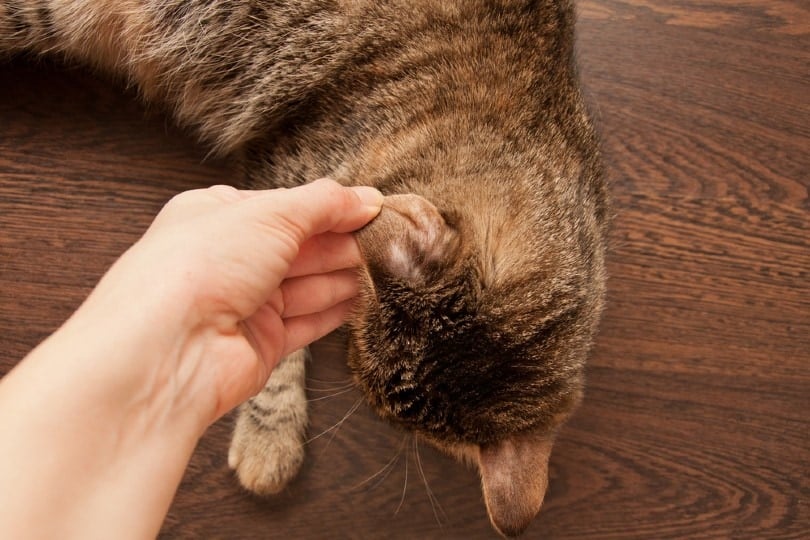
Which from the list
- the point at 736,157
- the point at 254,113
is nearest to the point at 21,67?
the point at 254,113

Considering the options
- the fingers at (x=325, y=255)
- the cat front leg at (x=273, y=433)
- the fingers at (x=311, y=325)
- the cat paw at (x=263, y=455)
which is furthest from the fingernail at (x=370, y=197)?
the cat paw at (x=263, y=455)

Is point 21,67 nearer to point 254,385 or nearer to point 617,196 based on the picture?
point 254,385

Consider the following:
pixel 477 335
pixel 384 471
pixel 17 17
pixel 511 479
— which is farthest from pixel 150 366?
pixel 17 17

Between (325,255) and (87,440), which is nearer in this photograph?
(87,440)

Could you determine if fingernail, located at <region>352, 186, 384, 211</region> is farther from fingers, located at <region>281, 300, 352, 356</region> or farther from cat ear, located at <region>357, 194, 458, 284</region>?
fingers, located at <region>281, 300, 352, 356</region>

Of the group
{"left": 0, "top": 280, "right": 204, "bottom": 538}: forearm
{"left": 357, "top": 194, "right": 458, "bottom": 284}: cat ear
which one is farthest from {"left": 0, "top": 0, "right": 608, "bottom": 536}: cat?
{"left": 0, "top": 280, "right": 204, "bottom": 538}: forearm

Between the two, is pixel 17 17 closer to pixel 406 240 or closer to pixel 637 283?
pixel 406 240

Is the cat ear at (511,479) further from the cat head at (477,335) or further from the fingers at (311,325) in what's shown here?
the fingers at (311,325)

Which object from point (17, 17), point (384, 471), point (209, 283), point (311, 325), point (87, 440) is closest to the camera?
point (87, 440)

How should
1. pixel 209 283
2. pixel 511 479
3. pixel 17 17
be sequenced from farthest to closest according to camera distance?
pixel 17 17, pixel 511 479, pixel 209 283
